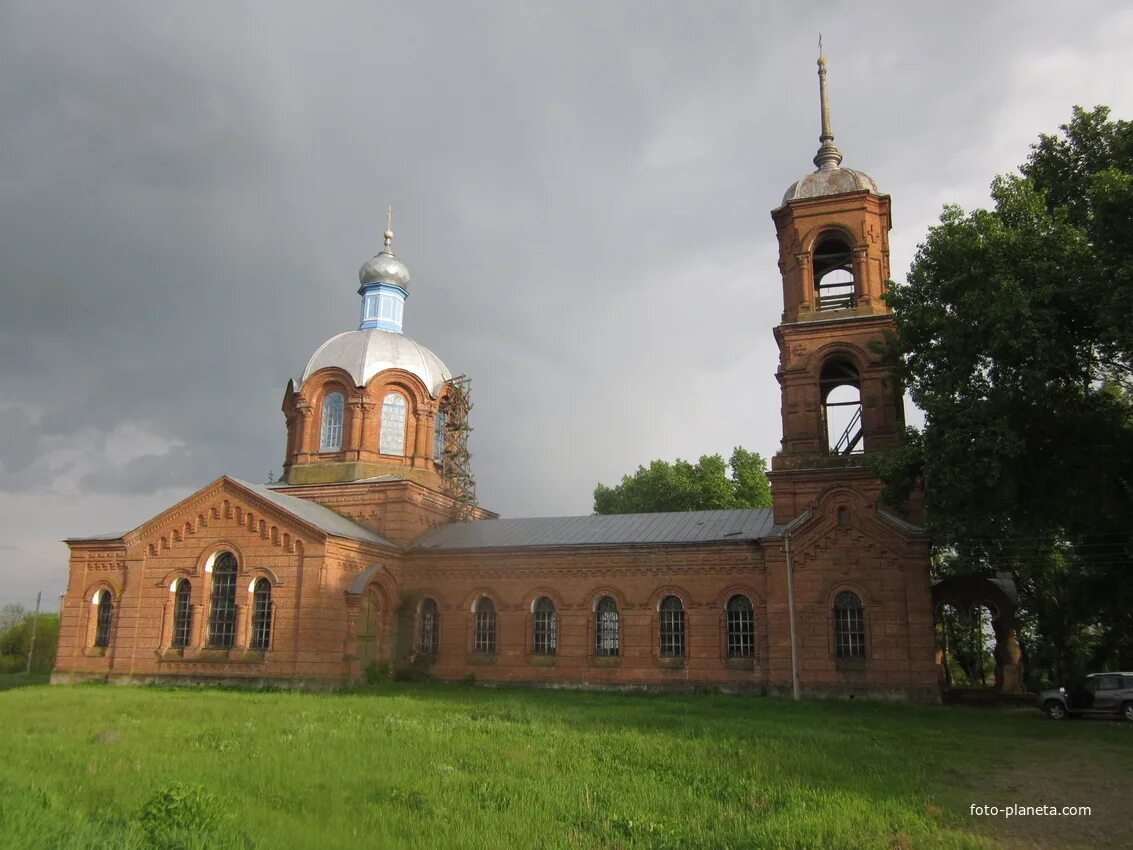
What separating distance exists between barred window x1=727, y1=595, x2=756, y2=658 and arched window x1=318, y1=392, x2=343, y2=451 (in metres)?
14.0

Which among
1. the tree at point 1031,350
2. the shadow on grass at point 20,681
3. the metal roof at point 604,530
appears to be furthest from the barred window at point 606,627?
the shadow on grass at point 20,681

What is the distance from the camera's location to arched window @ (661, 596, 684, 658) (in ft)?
75.8

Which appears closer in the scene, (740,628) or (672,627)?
(740,628)

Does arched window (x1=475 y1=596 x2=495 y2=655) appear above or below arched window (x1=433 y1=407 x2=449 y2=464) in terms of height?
below

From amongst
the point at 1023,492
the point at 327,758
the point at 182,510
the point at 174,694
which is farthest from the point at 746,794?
the point at 182,510

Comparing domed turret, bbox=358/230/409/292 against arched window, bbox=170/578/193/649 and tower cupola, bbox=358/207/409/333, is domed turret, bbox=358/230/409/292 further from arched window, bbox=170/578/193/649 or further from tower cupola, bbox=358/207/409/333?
arched window, bbox=170/578/193/649

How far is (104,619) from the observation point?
84.4ft

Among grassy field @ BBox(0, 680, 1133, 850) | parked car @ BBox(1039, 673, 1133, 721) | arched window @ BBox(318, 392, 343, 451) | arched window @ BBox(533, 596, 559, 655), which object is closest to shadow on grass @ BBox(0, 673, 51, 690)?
grassy field @ BBox(0, 680, 1133, 850)

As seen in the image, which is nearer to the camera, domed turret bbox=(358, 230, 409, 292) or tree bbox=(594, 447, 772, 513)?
domed turret bbox=(358, 230, 409, 292)

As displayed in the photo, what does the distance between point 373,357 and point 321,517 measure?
6.41 m

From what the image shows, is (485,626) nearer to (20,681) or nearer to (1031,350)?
(20,681)

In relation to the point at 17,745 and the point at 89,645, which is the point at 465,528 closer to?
the point at 89,645

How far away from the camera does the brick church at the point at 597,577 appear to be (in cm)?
2133

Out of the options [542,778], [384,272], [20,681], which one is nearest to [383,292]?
[384,272]
